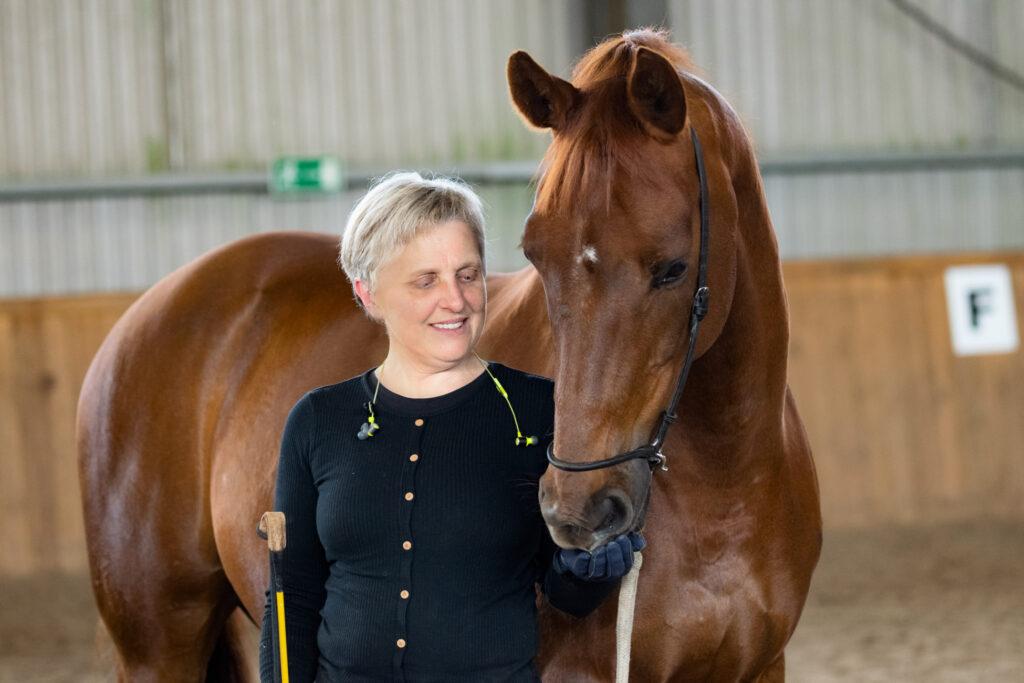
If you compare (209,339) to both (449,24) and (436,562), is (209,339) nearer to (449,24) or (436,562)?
(436,562)

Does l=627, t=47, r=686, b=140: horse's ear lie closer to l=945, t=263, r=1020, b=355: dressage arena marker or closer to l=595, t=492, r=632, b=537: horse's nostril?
l=595, t=492, r=632, b=537: horse's nostril

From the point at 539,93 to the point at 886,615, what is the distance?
4224 millimetres

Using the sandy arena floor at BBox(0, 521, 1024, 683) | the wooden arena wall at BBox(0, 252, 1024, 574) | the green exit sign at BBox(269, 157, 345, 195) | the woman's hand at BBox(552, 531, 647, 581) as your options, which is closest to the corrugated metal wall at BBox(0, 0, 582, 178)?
the green exit sign at BBox(269, 157, 345, 195)

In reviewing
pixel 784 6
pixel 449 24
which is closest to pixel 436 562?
pixel 449 24

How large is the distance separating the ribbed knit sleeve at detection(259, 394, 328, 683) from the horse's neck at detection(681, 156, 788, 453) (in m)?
0.64

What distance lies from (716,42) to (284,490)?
5.48m

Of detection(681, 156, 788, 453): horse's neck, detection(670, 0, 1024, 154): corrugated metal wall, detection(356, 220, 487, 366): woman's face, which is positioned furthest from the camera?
detection(670, 0, 1024, 154): corrugated metal wall

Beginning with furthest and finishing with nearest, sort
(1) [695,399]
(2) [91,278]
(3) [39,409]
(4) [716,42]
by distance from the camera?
(4) [716,42], (2) [91,278], (3) [39,409], (1) [695,399]

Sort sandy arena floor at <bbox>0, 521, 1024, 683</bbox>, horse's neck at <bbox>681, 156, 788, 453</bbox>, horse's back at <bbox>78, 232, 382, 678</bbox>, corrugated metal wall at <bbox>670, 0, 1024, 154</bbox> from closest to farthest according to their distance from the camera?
1. horse's neck at <bbox>681, 156, 788, 453</bbox>
2. horse's back at <bbox>78, 232, 382, 678</bbox>
3. sandy arena floor at <bbox>0, 521, 1024, 683</bbox>
4. corrugated metal wall at <bbox>670, 0, 1024, 154</bbox>

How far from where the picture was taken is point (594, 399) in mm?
1512

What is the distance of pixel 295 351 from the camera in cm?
277

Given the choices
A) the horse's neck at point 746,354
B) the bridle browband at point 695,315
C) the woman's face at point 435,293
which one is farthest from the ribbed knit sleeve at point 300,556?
the horse's neck at point 746,354

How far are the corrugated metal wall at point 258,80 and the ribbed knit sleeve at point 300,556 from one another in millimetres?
4846

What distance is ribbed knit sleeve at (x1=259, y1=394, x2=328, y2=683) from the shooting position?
165 centimetres
